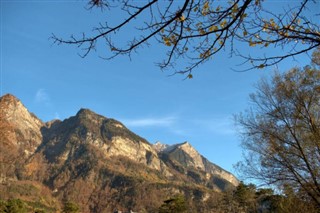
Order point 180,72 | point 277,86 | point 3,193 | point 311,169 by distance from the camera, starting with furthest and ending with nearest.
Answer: point 3,193 → point 277,86 → point 311,169 → point 180,72

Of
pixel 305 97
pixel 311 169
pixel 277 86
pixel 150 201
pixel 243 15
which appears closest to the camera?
pixel 243 15

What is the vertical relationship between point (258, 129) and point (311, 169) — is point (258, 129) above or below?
above

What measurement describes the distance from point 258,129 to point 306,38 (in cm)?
893

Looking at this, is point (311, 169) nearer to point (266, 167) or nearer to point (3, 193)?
point (266, 167)

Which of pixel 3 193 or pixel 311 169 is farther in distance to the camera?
pixel 3 193

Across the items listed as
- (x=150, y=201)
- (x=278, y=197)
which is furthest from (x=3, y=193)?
(x=278, y=197)

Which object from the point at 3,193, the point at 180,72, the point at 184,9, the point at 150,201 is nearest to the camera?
the point at 184,9

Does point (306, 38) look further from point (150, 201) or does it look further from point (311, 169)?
point (150, 201)

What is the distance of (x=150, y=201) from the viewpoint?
187 m

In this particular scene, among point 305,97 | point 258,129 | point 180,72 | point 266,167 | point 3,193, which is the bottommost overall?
point 180,72

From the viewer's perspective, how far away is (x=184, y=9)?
3.59m

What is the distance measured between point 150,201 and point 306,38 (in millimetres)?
189895

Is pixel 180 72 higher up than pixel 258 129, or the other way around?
pixel 258 129

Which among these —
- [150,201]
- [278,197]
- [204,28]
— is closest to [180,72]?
[204,28]
